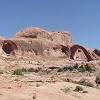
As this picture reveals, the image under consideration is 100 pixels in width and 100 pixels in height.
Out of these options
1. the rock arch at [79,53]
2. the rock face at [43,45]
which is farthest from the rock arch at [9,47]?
the rock arch at [79,53]

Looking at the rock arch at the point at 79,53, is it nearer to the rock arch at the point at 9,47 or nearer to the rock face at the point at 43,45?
the rock face at the point at 43,45

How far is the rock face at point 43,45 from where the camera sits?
247ft

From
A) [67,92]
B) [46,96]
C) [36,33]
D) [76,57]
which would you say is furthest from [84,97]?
[76,57]

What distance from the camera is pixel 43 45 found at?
79.6 meters

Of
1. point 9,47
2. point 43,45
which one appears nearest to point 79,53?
point 43,45

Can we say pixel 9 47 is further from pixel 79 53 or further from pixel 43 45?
pixel 79 53

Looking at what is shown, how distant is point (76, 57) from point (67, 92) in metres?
70.8

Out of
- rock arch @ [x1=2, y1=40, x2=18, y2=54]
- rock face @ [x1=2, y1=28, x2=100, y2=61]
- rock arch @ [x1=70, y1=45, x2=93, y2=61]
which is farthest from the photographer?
rock arch @ [x1=70, y1=45, x2=93, y2=61]

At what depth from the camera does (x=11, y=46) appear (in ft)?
247

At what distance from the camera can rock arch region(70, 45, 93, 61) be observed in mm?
86950

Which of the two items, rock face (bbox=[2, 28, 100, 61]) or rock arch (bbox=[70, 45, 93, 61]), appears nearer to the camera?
rock face (bbox=[2, 28, 100, 61])

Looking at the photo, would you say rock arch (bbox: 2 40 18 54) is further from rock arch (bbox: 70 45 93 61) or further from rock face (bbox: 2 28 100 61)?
rock arch (bbox: 70 45 93 61)

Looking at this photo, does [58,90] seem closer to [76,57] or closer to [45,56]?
[45,56]

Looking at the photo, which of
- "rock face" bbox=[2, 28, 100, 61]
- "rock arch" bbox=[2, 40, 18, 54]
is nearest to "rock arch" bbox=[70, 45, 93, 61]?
"rock face" bbox=[2, 28, 100, 61]
